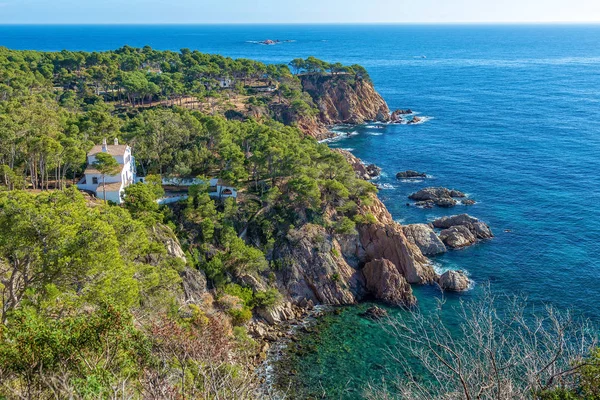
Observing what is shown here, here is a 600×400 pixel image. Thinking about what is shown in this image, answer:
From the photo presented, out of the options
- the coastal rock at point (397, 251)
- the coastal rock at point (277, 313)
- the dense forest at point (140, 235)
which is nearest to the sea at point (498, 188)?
the coastal rock at point (397, 251)

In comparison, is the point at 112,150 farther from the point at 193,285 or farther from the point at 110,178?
the point at 193,285

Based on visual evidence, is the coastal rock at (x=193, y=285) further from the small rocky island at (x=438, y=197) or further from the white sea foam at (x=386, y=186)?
the white sea foam at (x=386, y=186)

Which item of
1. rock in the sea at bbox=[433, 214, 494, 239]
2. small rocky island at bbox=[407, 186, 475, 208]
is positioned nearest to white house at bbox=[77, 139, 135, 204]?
rock in the sea at bbox=[433, 214, 494, 239]

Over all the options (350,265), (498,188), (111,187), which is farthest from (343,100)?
(111,187)

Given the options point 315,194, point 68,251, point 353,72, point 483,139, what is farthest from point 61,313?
point 353,72

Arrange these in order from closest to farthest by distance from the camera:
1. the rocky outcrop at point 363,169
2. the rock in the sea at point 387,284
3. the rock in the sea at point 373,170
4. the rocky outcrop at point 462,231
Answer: the rock in the sea at point 387,284 → the rocky outcrop at point 462,231 → the rocky outcrop at point 363,169 → the rock in the sea at point 373,170

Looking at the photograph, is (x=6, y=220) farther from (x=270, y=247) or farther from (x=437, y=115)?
(x=437, y=115)

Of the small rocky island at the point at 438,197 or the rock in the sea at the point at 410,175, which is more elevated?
the rock in the sea at the point at 410,175

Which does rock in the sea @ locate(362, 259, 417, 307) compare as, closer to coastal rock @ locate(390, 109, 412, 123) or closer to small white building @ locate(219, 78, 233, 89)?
coastal rock @ locate(390, 109, 412, 123)
